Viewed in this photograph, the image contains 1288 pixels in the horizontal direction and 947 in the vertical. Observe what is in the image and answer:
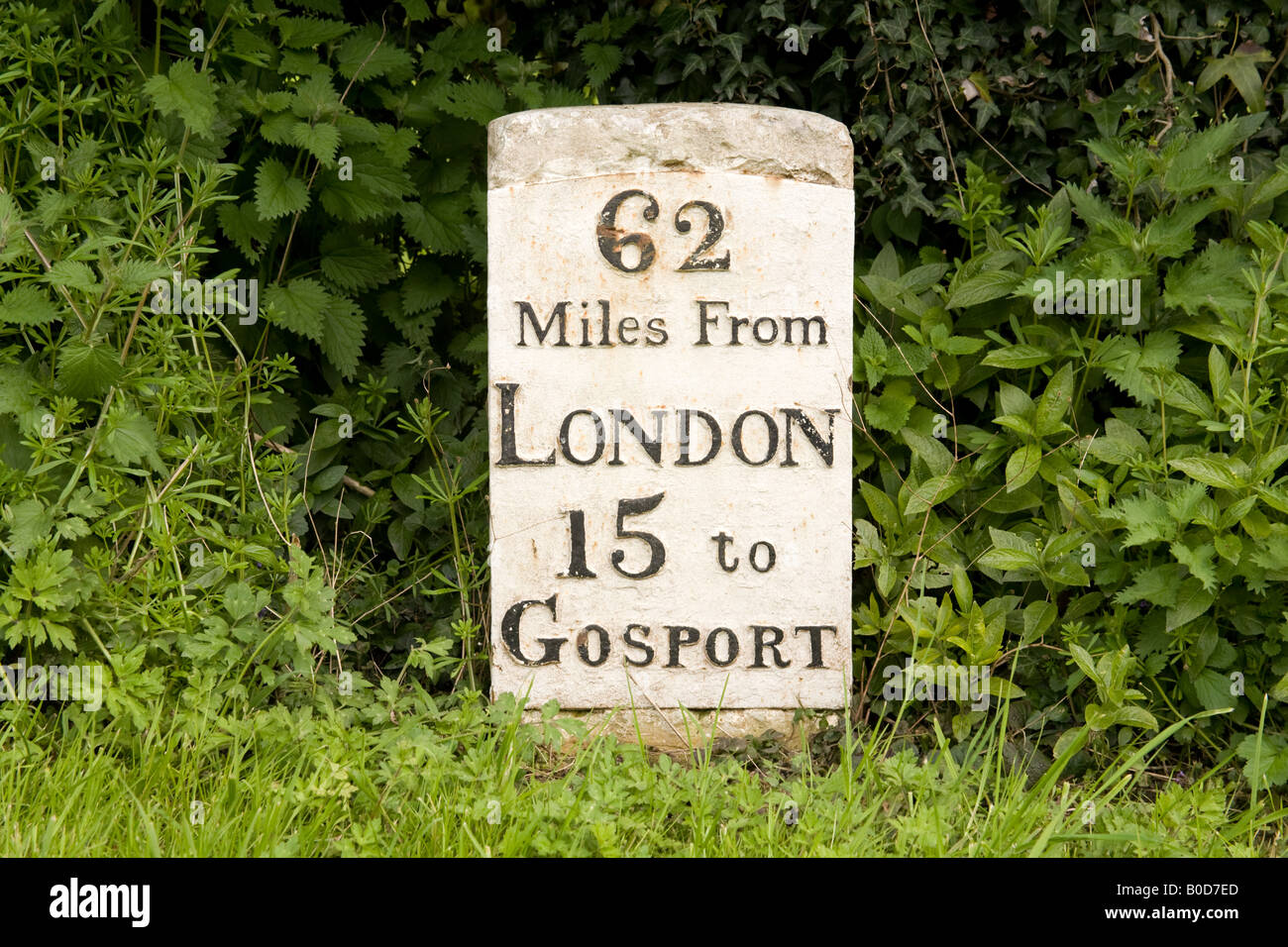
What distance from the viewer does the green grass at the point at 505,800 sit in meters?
2.22

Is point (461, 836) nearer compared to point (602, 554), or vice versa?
point (461, 836)

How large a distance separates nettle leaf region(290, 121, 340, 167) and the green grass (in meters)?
1.47

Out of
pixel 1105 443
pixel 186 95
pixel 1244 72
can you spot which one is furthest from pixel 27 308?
pixel 1244 72

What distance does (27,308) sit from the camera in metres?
2.67

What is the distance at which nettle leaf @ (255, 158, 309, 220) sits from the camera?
3072 millimetres

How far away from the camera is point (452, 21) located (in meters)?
3.58

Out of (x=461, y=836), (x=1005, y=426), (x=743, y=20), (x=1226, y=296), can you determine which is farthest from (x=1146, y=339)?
(x=461, y=836)

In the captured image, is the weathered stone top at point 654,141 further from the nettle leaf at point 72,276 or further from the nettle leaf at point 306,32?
the nettle leaf at point 72,276

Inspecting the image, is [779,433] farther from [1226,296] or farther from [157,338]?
[157,338]

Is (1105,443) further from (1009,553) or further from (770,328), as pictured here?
(770,328)

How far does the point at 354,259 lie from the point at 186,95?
68cm

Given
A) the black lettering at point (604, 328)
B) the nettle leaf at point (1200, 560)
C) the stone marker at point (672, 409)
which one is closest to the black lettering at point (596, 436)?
the stone marker at point (672, 409)

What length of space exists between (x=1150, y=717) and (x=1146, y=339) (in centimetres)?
101

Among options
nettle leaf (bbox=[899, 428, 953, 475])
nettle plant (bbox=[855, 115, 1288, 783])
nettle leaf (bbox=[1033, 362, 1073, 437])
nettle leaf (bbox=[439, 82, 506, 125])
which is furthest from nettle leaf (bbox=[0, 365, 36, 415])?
nettle leaf (bbox=[1033, 362, 1073, 437])
